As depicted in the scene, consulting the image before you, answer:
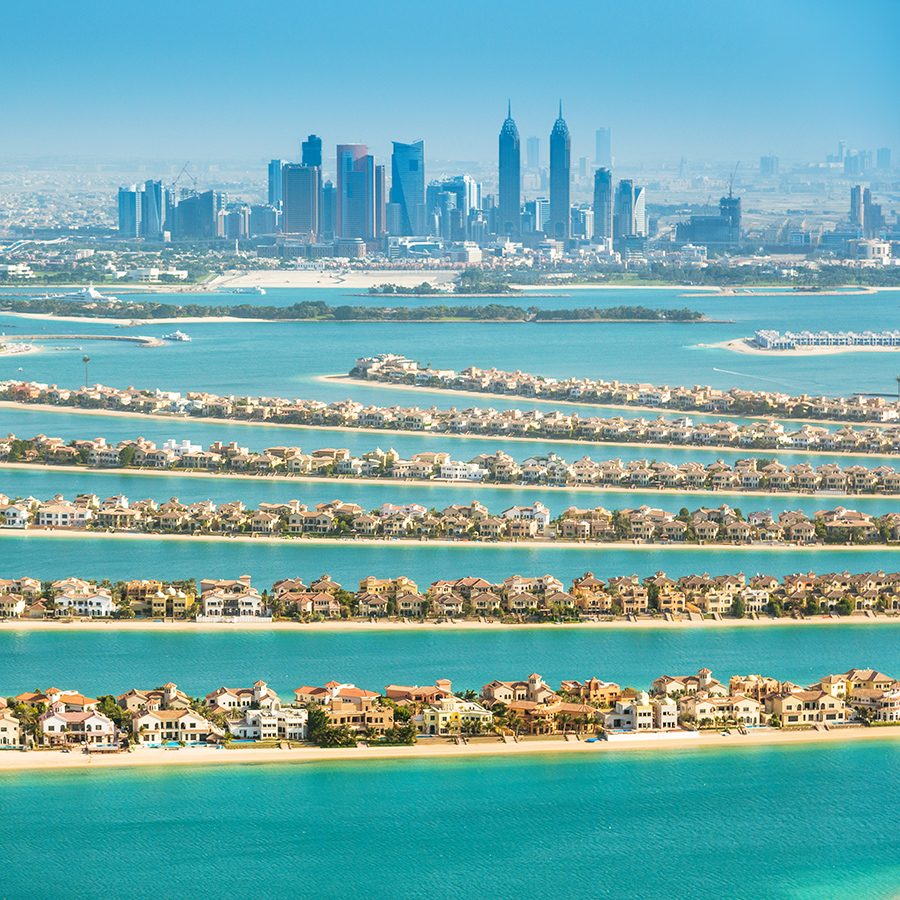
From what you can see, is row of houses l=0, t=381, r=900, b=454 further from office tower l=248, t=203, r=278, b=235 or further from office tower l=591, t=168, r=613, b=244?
office tower l=248, t=203, r=278, b=235

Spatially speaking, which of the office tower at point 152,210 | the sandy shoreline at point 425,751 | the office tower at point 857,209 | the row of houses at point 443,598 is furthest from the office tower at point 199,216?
the sandy shoreline at point 425,751

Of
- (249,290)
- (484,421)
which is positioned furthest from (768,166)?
(484,421)

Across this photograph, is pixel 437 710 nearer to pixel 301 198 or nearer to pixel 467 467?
pixel 467 467

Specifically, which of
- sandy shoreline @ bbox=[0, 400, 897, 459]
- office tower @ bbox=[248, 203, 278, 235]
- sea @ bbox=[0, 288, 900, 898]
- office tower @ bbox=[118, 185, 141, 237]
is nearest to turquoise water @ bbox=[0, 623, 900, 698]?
sea @ bbox=[0, 288, 900, 898]

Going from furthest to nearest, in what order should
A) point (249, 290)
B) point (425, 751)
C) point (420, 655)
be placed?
point (249, 290) → point (420, 655) → point (425, 751)

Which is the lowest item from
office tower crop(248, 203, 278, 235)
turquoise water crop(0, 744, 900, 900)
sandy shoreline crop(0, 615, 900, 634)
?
turquoise water crop(0, 744, 900, 900)
